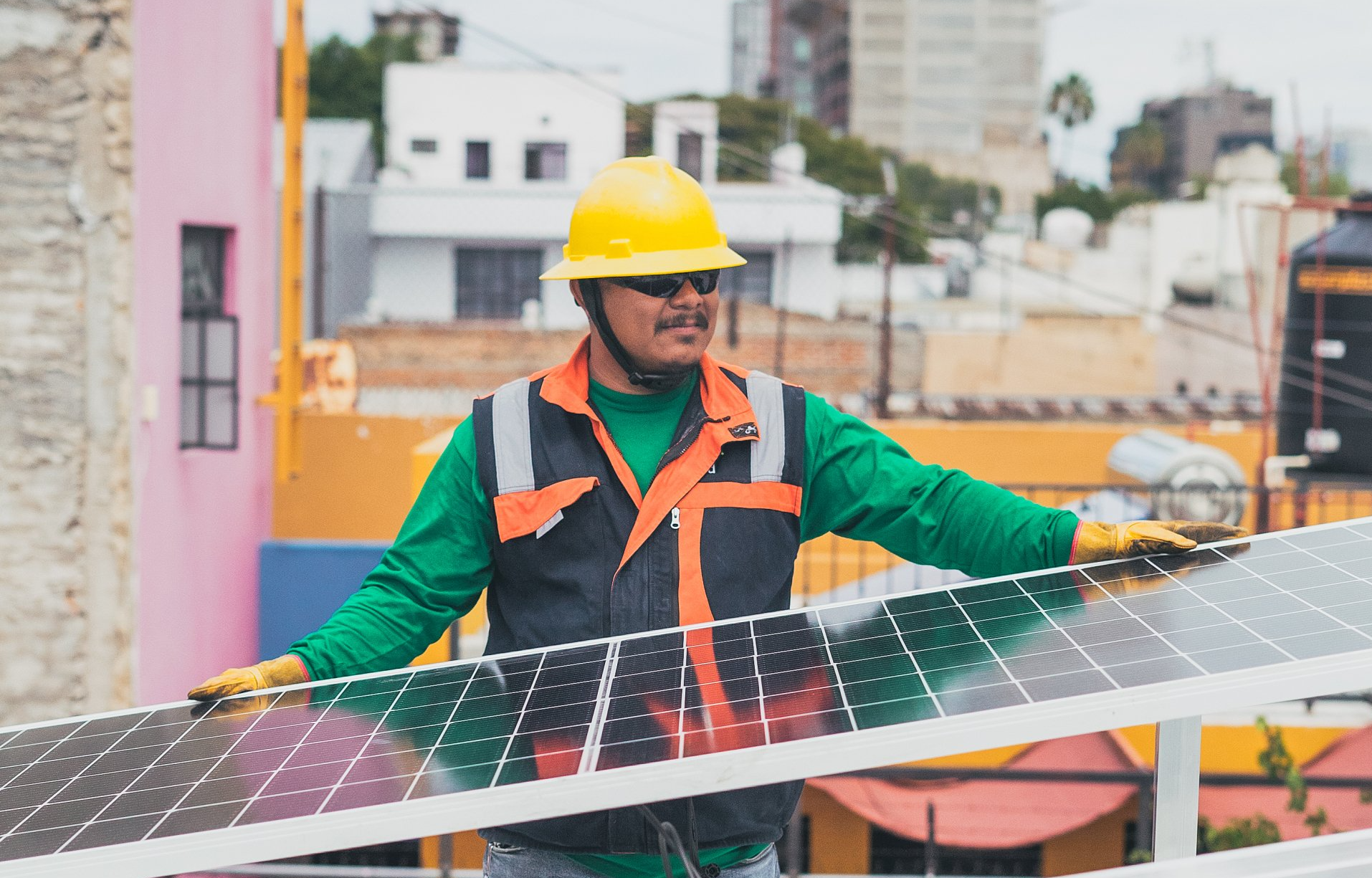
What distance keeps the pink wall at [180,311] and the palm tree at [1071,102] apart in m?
94.6

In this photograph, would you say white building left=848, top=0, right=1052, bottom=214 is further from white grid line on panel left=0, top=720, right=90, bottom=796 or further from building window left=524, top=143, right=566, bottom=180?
white grid line on panel left=0, top=720, right=90, bottom=796

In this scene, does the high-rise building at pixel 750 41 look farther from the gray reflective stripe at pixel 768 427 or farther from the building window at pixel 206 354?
the gray reflective stripe at pixel 768 427

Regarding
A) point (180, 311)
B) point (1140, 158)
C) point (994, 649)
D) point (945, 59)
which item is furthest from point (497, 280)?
point (945, 59)

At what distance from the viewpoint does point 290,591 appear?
887 centimetres

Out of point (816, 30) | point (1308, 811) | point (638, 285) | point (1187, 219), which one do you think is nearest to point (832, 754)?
point (638, 285)

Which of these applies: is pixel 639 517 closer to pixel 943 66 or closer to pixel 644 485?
pixel 644 485

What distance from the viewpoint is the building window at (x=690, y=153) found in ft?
136

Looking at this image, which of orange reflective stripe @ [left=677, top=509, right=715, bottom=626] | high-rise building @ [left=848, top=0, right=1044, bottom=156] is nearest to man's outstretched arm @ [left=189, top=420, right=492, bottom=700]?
orange reflective stripe @ [left=677, top=509, right=715, bottom=626]

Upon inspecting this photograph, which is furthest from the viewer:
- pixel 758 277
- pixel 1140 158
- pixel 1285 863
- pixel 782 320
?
pixel 1140 158

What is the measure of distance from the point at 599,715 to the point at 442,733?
311 mm

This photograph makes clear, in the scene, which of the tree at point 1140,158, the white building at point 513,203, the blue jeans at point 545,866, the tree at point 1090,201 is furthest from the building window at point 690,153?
the tree at point 1140,158

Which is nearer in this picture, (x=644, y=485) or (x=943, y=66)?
(x=644, y=485)

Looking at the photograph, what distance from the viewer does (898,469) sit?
3037 mm

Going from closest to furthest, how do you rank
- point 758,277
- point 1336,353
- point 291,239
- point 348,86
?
point 291,239 < point 1336,353 < point 758,277 < point 348,86
